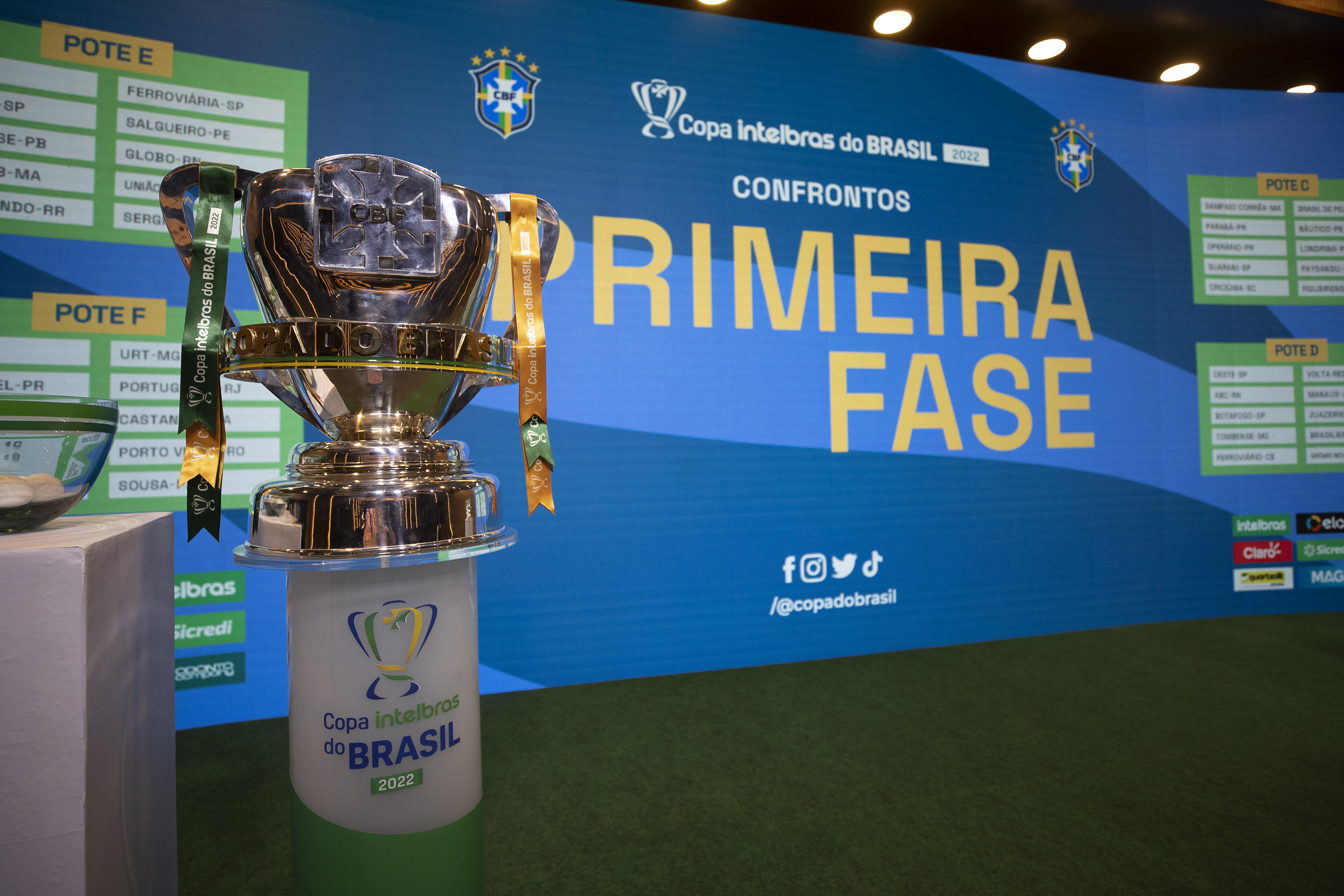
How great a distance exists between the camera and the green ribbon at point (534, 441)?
76 cm

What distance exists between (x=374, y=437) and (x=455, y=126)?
1.57 metres

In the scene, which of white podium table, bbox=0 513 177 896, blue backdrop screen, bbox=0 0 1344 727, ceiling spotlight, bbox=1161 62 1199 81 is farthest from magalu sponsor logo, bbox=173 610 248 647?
ceiling spotlight, bbox=1161 62 1199 81

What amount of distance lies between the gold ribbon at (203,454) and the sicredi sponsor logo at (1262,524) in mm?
3404

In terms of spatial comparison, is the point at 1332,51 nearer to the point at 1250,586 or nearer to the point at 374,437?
the point at 1250,586

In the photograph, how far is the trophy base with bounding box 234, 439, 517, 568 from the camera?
64 centimetres

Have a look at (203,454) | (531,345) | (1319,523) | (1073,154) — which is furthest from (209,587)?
(1319,523)

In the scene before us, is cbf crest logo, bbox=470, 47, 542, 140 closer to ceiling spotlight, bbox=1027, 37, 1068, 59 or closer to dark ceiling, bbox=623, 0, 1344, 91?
dark ceiling, bbox=623, 0, 1344, 91

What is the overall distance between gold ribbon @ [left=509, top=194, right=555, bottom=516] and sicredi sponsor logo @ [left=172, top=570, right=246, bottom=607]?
1.44 meters

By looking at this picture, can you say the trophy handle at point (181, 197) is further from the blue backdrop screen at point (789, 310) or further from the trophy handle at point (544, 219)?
the blue backdrop screen at point (789, 310)

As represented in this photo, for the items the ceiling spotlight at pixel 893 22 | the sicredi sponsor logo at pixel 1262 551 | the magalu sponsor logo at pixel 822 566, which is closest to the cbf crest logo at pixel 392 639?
the magalu sponsor logo at pixel 822 566

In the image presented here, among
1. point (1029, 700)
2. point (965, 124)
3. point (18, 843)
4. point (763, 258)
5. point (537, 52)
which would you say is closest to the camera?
point (18, 843)

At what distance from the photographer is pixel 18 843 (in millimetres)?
524

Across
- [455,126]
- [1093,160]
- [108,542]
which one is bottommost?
[108,542]

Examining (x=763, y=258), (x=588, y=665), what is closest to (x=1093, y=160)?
(x=763, y=258)
